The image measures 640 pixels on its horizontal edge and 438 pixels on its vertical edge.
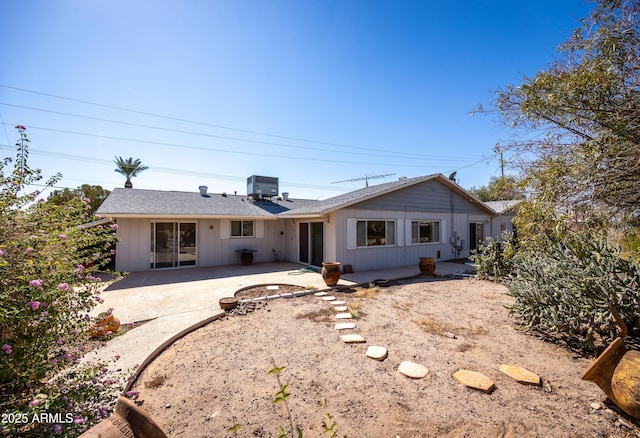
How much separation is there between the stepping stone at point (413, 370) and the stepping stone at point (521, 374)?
1.00m

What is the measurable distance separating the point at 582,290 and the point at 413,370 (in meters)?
2.68

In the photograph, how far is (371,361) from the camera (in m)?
3.64

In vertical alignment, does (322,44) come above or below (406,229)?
above

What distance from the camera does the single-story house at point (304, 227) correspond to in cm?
1016

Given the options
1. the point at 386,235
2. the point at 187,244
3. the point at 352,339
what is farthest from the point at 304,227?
the point at 352,339

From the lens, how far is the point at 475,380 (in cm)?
309

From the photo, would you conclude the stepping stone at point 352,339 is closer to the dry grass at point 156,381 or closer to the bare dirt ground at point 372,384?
the bare dirt ground at point 372,384

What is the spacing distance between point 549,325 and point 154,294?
8797 mm

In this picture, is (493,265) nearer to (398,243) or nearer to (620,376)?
(398,243)

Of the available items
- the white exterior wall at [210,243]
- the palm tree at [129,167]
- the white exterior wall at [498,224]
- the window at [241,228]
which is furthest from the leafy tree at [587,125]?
the palm tree at [129,167]

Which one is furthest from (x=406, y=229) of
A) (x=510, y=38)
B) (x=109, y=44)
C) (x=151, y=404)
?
(x=109, y=44)

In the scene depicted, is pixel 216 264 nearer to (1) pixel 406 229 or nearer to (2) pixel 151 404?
(1) pixel 406 229

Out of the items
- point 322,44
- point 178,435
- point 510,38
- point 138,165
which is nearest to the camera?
point 178,435

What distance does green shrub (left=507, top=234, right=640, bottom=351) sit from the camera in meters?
3.52
